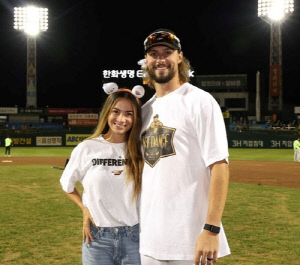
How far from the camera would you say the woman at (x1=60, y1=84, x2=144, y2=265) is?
111 inches

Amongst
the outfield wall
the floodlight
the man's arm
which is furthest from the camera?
the floodlight

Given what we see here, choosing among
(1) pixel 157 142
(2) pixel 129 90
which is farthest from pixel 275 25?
(1) pixel 157 142

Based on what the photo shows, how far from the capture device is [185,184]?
2477 millimetres

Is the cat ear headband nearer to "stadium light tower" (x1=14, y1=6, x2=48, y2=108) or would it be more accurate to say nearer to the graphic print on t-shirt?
the graphic print on t-shirt

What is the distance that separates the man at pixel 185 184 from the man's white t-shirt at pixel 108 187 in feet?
0.80

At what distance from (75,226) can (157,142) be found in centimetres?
544

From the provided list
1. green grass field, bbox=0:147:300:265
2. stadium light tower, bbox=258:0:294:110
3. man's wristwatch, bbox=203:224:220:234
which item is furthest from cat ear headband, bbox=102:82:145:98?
stadium light tower, bbox=258:0:294:110

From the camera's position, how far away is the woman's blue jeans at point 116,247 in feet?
9.29

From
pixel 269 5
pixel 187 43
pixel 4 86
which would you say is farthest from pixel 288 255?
pixel 4 86

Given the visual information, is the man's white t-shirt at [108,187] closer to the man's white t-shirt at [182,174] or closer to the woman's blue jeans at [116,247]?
the woman's blue jeans at [116,247]

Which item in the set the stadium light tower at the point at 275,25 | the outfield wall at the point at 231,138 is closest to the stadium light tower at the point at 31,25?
the outfield wall at the point at 231,138

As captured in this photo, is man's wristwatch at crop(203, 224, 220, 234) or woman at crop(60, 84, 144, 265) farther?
woman at crop(60, 84, 144, 265)

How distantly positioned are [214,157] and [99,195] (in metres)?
0.92

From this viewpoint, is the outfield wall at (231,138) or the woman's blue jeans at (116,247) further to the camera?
the outfield wall at (231,138)
